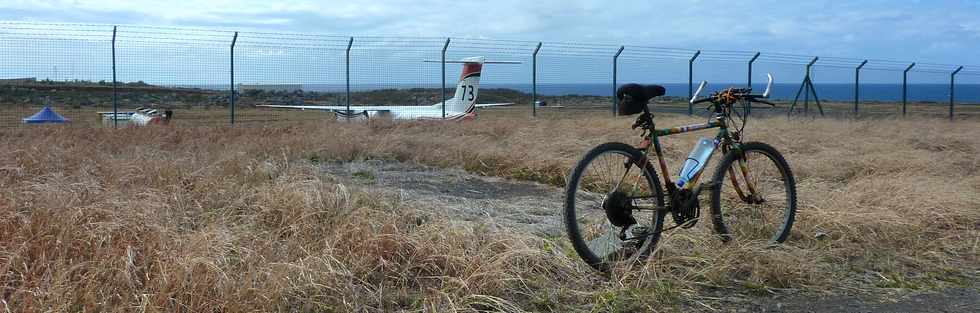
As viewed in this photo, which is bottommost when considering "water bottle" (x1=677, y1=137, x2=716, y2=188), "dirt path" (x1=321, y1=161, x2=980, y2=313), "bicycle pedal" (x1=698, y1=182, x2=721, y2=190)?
"dirt path" (x1=321, y1=161, x2=980, y2=313)

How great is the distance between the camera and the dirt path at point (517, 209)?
3.85 meters

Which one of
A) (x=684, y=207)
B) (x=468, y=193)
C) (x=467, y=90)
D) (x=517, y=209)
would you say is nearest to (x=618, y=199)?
(x=684, y=207)

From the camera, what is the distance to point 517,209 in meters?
5.82

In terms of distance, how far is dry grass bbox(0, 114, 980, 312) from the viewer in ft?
10.8

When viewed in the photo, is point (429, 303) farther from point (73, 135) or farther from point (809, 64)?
point (809, 64)

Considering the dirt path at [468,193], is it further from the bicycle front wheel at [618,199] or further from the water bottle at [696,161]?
the water bottle at [696,161]

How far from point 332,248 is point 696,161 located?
6.62ft

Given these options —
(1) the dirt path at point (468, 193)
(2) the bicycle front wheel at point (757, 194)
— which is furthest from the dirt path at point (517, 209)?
(2) the bicycle front wheel at point (757, 194)

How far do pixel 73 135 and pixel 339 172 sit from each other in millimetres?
3363

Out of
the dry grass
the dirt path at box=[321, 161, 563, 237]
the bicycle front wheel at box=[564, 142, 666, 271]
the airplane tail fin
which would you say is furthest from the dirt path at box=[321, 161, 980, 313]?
the airplane tail fin

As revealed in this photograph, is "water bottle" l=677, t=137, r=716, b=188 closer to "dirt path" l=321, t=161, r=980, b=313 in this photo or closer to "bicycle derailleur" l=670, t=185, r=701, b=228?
"bicycle derailleur" l=670, t=185, r=701, b=228

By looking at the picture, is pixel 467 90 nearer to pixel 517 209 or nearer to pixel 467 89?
pixel 467 89

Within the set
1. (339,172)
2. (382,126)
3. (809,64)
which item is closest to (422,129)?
(382,126)

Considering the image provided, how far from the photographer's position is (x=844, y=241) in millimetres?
5047
